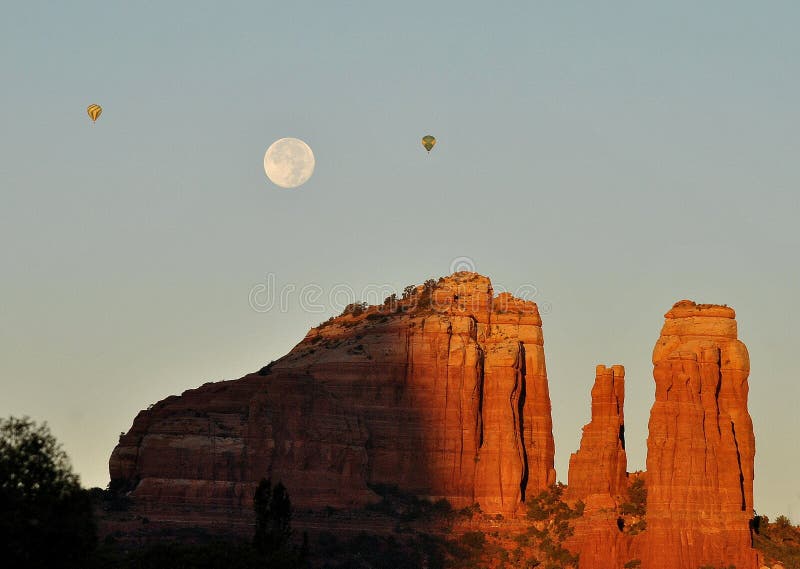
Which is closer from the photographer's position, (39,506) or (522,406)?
(39,506)

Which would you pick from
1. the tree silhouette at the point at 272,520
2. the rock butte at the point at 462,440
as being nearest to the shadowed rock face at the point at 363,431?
the rock butte at the point at 462,440

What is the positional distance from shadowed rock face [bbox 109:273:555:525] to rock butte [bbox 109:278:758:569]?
0.11 m

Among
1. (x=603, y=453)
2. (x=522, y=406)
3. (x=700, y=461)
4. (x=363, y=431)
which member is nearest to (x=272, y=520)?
(x=700, y=461)

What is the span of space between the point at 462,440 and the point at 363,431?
7.71m

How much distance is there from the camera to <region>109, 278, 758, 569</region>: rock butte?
568 feet

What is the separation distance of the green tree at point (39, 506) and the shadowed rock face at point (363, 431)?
6034cm

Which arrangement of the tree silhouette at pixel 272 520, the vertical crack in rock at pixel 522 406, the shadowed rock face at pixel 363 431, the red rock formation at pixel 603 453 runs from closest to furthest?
the tree silhouette at pixel 272 520 < the red rock formation at pixel 603 453 < the shadowed rock face at pixel 363 431 < the vertical crack in rock at pixel 522 406

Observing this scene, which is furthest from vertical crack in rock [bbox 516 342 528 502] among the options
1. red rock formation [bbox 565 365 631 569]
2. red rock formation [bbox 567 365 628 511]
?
red rock formation [bbox 567 365 628 511]

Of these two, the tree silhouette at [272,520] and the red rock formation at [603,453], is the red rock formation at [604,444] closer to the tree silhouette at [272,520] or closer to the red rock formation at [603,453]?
the red rock formation at [603,453]

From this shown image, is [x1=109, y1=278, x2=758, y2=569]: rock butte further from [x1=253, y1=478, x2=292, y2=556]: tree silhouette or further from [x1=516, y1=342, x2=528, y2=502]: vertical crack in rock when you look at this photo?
[x1=253, y1=478, x2=292, y2=556]: tree silhouette

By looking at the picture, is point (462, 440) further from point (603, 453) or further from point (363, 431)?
point (603, 453)

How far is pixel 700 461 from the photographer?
566 ft

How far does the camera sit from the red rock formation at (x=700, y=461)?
17138 centimetres

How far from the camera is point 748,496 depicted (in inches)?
6900
